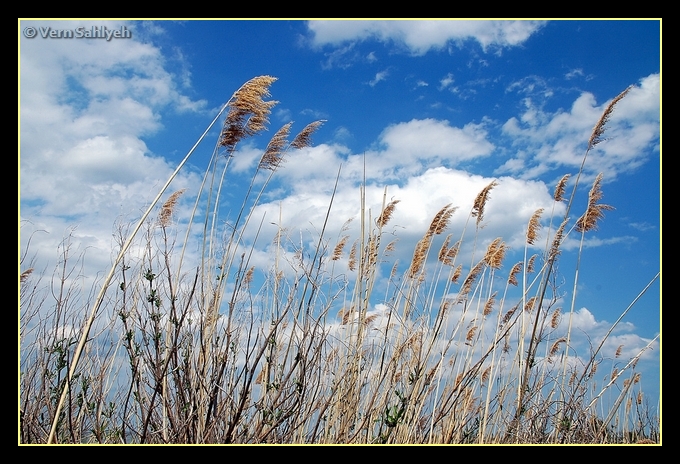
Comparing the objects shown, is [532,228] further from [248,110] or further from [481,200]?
[248,110]

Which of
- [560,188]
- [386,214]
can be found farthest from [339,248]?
[560,188]

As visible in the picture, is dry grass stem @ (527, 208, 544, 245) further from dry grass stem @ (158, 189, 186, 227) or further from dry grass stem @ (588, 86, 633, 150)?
dry grass stem @ (158, 189, 186, 227)

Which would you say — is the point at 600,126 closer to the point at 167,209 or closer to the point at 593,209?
the point at 593,209

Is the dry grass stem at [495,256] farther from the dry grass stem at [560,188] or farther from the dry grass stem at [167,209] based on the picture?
the dry grass stem at [167,209]

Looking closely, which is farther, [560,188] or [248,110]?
[560,188]

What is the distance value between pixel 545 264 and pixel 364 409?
156 centimetres

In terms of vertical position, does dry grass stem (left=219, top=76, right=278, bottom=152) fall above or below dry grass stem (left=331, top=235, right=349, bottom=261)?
above

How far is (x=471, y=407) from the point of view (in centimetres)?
388

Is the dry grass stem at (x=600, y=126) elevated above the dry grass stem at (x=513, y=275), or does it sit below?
above

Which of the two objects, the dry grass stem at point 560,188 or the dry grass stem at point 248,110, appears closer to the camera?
the dry grass stem at point 248,110

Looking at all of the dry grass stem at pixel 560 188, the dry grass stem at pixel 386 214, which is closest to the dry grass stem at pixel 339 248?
the dry grass stem at pixel 386 214

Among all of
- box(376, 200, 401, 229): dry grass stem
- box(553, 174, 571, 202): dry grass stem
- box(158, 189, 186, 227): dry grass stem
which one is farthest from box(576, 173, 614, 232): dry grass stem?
box(158, 189, 186, 227): dry grass stem
